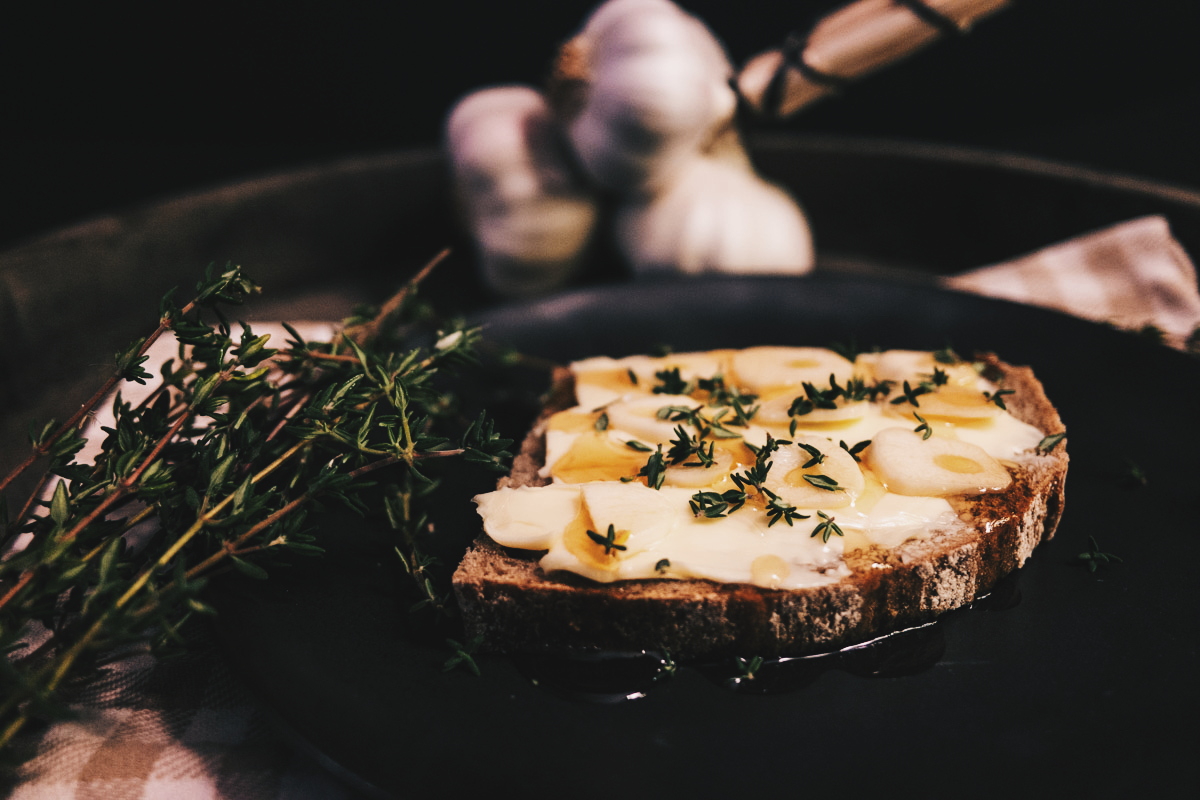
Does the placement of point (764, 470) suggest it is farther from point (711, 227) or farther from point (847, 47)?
point (847, 47)

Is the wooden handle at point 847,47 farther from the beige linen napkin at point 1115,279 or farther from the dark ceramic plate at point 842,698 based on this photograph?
the dark ceramic plate at point 842,698

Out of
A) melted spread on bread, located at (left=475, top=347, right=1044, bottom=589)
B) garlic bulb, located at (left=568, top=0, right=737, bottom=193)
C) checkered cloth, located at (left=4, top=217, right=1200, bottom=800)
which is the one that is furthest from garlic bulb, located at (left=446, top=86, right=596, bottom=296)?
checkered cloth, located at (left=4, top=217, right=1200, bottom=800)

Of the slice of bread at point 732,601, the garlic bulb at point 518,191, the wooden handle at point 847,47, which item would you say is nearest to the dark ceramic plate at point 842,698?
the slice of bread at point 732,601

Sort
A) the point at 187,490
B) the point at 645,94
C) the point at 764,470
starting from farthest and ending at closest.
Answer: the point at 645,94 → the point at 764,470 → the point at 187,490

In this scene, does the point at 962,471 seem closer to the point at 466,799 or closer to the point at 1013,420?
the point at 1013,420

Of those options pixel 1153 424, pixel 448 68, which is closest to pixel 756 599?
pixel 1153 424

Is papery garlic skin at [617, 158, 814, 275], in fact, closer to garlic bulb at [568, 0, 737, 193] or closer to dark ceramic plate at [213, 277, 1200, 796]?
garlic bulb at [568, 0, 737, 193]

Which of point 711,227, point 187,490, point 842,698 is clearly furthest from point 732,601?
point 711,227
